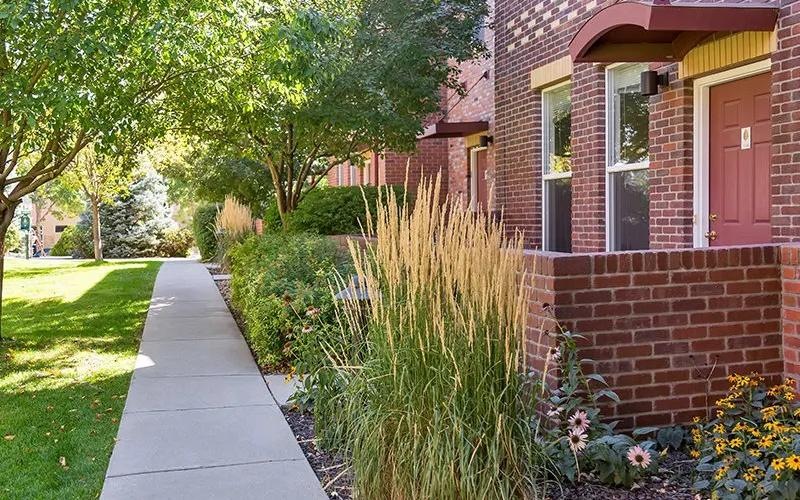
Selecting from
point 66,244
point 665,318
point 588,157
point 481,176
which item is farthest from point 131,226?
point 665,318

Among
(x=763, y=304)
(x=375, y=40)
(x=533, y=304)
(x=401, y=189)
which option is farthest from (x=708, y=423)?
(x=401, y=189)

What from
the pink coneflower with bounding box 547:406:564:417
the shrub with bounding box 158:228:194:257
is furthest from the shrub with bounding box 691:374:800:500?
the shrub with bounding box 158:228:194:257

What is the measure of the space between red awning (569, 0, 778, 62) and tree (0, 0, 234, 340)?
10.8ft

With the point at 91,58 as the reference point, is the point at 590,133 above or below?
below

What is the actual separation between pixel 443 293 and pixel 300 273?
Answer: 4685 millimetres

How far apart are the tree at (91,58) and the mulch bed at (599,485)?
3.40 m

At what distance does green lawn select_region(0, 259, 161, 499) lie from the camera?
14.9 ft

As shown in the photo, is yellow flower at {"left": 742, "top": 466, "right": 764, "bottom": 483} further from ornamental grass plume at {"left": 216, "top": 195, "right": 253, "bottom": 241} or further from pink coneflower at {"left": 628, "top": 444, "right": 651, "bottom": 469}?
ornamental grass plume at {"left": 216, "top": 195, "right": 253, "bottom": 241}

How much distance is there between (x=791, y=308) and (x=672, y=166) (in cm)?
229

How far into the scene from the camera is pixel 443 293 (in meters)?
3.73

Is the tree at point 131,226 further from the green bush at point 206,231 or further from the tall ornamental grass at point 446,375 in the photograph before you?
the tall ornamental grass at point 446,375

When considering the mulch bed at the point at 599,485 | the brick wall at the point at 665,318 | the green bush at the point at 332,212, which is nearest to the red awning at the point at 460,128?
the green bush at the point at 332,212

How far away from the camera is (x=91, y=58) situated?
634 centimetres

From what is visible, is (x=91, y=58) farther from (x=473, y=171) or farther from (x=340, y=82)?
(x=473, y=171)
